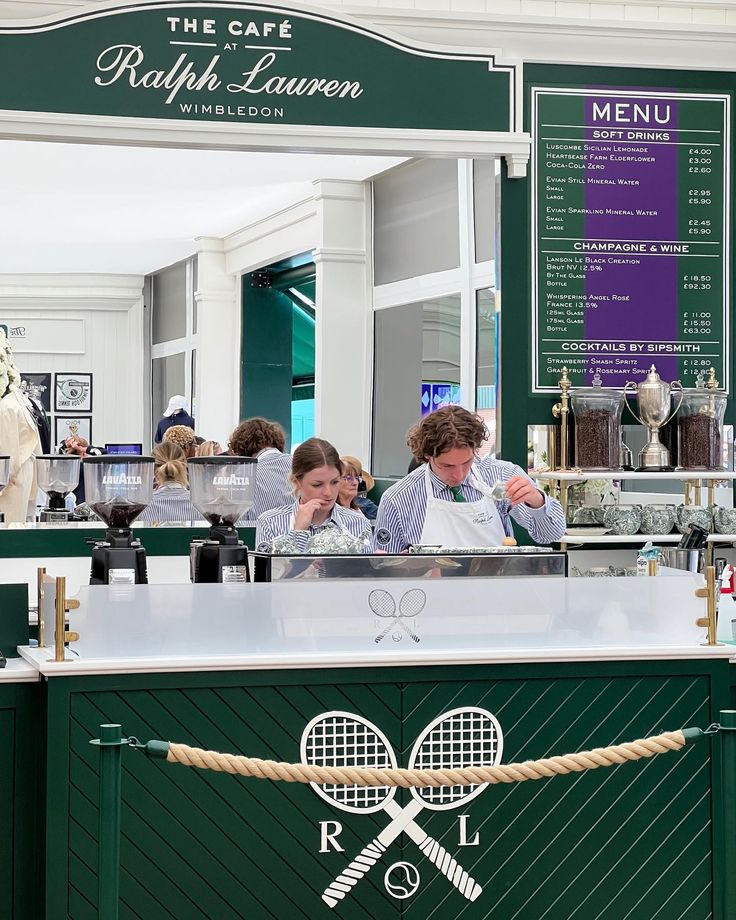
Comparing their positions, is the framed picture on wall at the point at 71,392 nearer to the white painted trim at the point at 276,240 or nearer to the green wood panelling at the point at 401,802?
the white painted trim at the point at 276,240

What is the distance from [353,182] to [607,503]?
1620 millimetres

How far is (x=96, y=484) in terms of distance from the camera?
338cm

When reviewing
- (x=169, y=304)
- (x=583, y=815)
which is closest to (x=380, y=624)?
(x=583, y=815)

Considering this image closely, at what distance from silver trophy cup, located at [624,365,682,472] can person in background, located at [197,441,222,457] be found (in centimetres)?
164

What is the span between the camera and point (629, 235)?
5238mm

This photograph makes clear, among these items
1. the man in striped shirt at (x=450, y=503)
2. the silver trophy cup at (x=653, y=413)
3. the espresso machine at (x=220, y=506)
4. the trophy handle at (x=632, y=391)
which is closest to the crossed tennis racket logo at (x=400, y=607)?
the espresso machine at (x=220, y=506)

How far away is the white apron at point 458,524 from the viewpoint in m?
4.49

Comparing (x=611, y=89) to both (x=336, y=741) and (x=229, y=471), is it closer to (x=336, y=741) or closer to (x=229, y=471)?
(x=229, y=471)

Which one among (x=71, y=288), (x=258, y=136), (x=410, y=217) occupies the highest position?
(x=258, y=136)

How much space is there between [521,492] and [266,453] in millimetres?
1133

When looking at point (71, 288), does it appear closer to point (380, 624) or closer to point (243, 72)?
point (243, 72)

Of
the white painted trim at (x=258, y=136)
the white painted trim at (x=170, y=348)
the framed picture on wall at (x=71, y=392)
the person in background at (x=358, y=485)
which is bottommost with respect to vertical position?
the person in background at (x=358, y=485)

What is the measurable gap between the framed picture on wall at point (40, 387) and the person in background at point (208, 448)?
0.57 m

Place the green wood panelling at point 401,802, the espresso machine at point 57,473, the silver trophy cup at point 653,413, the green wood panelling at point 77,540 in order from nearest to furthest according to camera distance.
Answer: the green wood panelling at point 401,802
the espresso machine at point 57,473
the green wood panelling at point 77,540
the silver trophy cup at point 653,413
